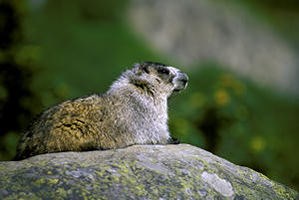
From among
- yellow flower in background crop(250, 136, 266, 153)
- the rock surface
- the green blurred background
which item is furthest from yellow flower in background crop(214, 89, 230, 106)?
the rock surface

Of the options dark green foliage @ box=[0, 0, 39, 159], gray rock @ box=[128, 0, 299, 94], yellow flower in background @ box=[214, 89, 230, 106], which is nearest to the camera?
yellow flower in background @ box=[214, 89, 230, 106]

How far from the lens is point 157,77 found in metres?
8.84

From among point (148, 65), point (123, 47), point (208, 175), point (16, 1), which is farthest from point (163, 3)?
point (208, 175)

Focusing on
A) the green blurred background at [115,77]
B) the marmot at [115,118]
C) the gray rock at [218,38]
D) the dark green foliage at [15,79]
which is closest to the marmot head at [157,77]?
the marmot at [115,118]

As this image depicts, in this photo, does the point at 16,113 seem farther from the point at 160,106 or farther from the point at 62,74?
the point at 62,74

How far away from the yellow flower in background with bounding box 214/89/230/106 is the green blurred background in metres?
0.02

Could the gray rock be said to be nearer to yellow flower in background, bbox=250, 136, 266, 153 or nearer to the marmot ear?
yellow flower in background, bbox=250, 136, 266, 153

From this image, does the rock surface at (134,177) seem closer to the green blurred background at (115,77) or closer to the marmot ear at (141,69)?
the marmot ear at (141,69)

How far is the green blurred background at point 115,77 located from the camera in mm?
12359

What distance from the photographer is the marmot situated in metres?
7.62

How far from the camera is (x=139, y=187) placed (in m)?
6.54

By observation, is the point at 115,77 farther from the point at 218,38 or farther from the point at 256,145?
the point at 218,38

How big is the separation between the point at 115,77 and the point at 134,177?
688 centimetres

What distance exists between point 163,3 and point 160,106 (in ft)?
43.5
